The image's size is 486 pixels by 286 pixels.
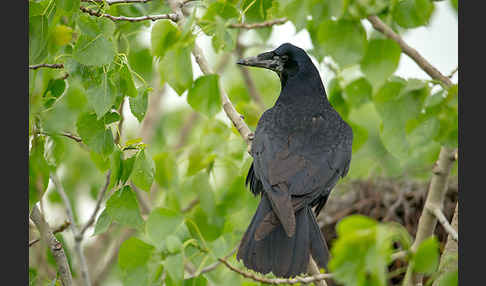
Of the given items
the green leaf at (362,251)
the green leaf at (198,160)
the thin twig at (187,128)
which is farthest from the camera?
the thin twig at (187,128)

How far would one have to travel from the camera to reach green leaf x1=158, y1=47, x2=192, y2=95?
235cm

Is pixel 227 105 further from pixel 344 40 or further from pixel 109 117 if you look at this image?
pixel 344 40

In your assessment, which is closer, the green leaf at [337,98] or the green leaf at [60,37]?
the green leaf at [60,37]

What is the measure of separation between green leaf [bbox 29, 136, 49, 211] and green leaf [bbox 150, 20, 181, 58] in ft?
1.95

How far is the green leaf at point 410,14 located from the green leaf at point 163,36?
87 cm

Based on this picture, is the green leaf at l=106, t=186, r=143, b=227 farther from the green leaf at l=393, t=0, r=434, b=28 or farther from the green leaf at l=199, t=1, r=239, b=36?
the green leaf at l=393, t=0, r=434, b=28

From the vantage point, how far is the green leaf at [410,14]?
95.2 inches

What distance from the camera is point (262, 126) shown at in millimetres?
3916

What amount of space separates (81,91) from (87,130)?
219mm

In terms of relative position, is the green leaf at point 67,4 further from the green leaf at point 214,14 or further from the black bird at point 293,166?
the black bird at point 293,166

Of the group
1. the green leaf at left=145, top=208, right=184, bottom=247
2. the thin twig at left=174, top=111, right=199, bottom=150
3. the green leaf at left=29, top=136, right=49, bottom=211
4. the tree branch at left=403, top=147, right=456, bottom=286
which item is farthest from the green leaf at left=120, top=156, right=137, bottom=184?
the thin twig at left=174, top=111, right=199, bottom=150

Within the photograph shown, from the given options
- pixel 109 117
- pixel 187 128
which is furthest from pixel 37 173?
pixel 187 128

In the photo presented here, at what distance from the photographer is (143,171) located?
2793 mm

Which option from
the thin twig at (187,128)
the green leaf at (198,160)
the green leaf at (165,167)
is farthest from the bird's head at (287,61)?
the thin twig at (187,128)
